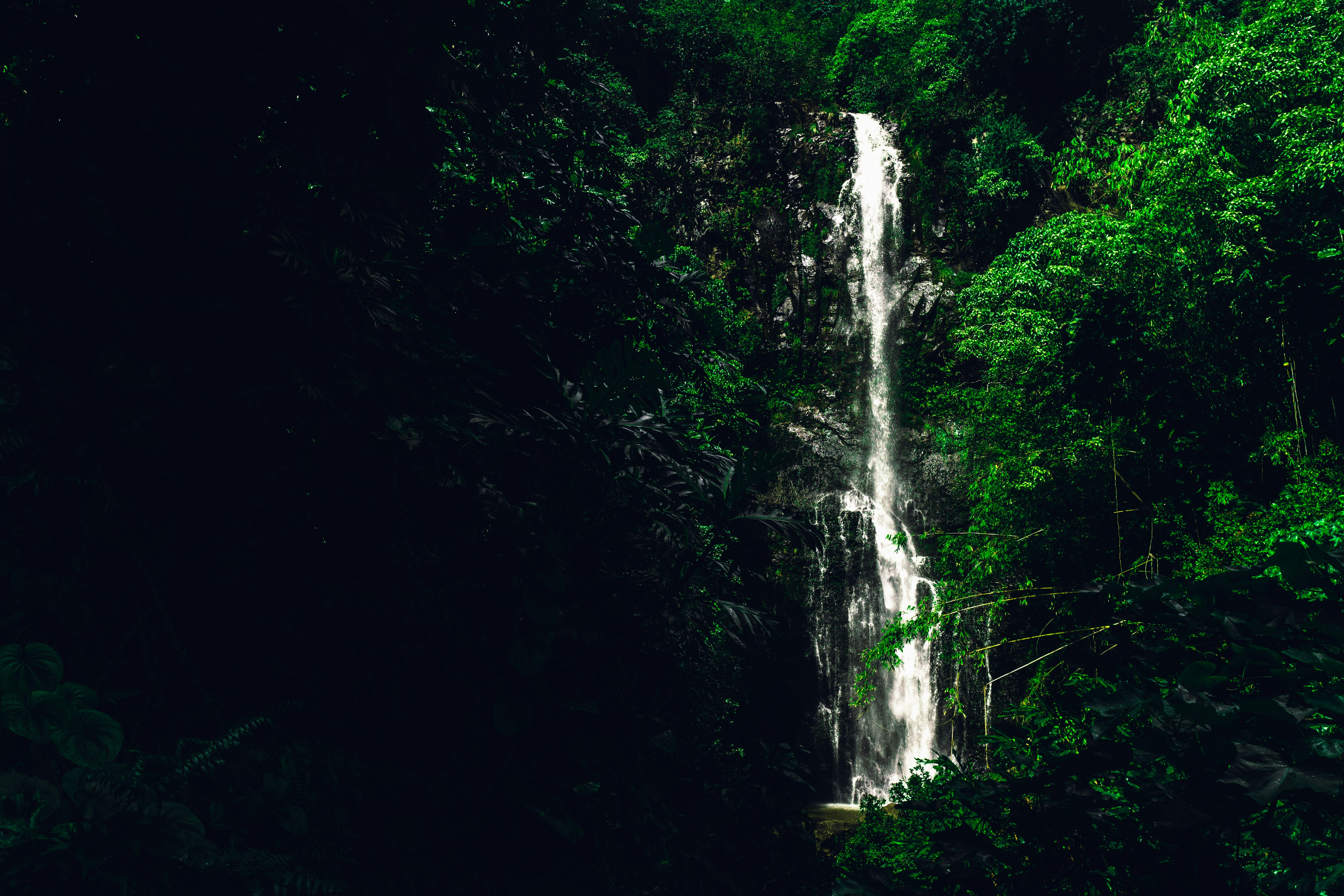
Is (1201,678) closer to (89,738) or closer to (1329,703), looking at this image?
(1329,703)

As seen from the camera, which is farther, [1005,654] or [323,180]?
[1005,654]

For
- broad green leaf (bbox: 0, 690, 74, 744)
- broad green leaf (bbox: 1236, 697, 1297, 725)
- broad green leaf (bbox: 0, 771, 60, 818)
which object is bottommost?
broad green leaf (bbox: 0, 771, 60, 818)

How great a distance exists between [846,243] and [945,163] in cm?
259

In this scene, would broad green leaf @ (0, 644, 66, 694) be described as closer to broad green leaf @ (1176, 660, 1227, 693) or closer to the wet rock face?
broad green leaf @ (1176, 660, 1227, 693)

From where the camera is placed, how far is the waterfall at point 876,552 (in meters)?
12.3

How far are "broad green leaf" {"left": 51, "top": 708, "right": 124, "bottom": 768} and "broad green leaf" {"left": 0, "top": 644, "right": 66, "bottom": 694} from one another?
57 millimetres

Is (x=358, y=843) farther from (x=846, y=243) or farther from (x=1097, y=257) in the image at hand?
(x=846, y=243)

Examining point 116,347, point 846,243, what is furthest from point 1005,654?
point 116,347

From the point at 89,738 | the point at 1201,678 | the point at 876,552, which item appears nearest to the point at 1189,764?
the point at 1201,678

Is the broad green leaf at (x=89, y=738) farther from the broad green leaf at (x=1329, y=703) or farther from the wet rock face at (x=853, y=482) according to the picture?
the wet rock face at (x=853, y=482)

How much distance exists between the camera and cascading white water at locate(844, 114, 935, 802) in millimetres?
12250

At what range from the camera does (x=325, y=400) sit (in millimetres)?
1515

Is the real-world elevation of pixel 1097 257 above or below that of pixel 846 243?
below

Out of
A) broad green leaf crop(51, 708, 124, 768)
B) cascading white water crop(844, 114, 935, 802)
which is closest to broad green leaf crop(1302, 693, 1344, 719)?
broad green leaf crop(51, 708, 124, 768)
